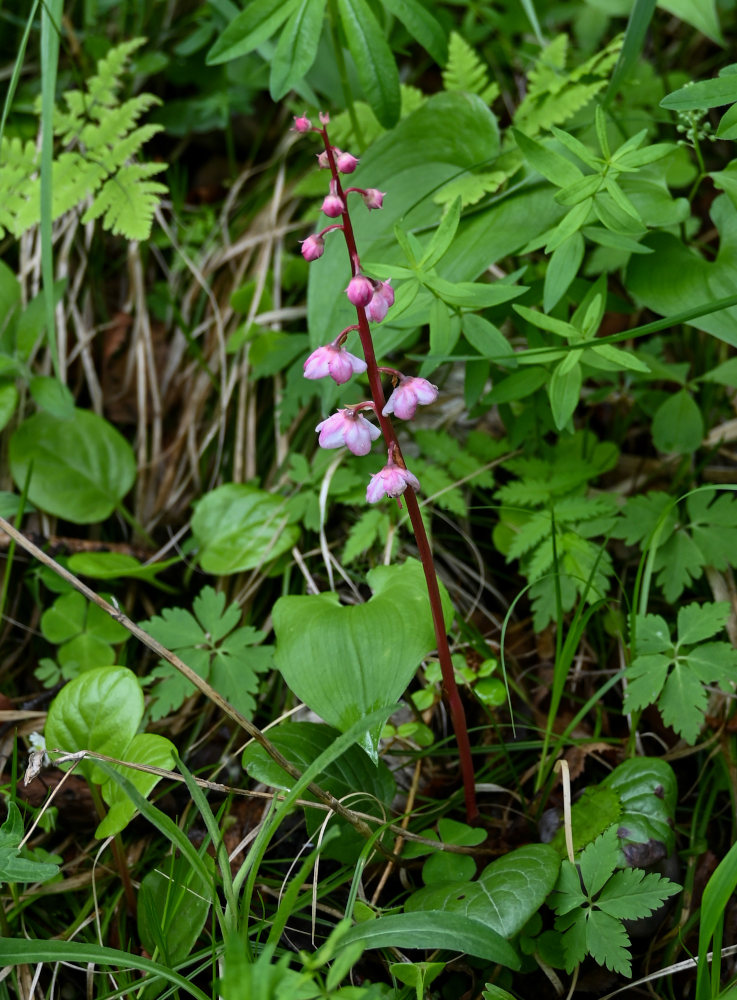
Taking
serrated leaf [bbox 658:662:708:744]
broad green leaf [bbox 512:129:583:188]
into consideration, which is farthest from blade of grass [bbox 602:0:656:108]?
serrated leaf [bbox 658:662:708:744]

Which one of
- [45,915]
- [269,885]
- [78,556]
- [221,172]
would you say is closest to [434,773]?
[269,885]

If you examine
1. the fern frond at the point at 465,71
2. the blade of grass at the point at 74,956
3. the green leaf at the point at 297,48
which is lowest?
the blade of grass at the point at 74,956

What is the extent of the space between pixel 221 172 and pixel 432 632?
92.5 inches

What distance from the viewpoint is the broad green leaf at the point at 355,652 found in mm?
1572

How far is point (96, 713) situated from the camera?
1.77m

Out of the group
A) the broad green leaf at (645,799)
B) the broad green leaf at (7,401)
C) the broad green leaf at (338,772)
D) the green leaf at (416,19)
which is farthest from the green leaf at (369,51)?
the broad green leaf at (645,799)

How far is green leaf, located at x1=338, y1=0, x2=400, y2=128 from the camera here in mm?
2104

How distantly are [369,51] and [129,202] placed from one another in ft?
2.64

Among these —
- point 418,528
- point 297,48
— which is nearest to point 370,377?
point 418,528

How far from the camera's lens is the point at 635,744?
1.89 meters

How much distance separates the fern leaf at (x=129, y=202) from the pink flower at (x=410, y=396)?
3.95 ft

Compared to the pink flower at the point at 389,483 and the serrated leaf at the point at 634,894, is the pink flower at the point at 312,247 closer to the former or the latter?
the pink flower at the point at 389,483

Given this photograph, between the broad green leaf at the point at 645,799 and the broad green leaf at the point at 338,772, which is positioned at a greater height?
the broad green leaf at the point at 338,772

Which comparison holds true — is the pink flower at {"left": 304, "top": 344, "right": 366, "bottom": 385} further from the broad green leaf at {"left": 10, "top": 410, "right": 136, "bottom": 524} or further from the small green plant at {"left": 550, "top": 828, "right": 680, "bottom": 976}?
the broad green leaf at {"left": 10, "top": 410, "right": 136, "bottom": 524}
